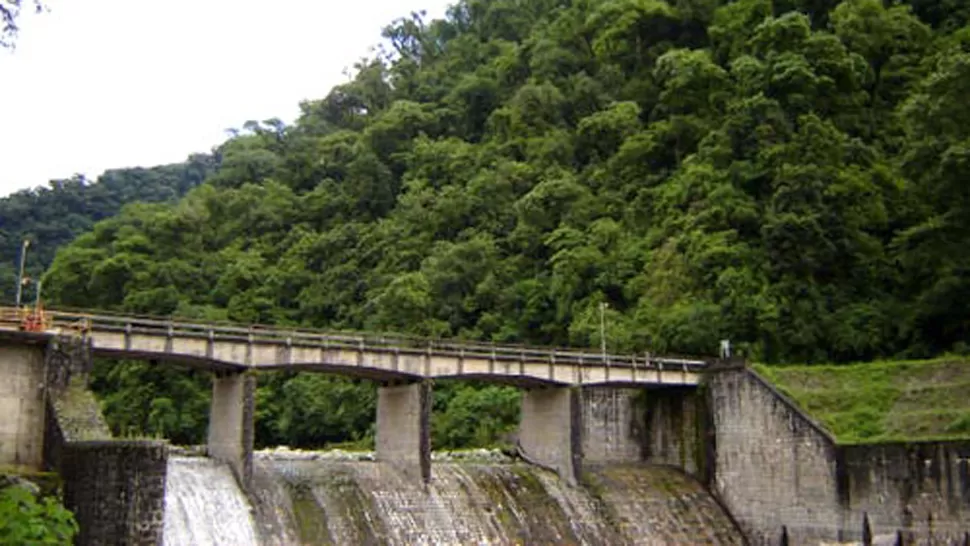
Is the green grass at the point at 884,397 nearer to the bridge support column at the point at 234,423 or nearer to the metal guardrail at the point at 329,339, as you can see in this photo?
the metal guardrail at the point at 329,339

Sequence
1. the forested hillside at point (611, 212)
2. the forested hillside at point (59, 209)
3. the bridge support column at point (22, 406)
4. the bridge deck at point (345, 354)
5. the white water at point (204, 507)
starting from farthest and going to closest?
1. the forested hillside at point (59, 209)
2. the forested hillside at point (611, 212)
3. the bridge deck at point (345, 354)
4. the white water at point (204, 507)
5. the bridge support column at point (22, 406)

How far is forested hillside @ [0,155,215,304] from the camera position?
8744 centimetres

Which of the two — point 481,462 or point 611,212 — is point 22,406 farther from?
point 611,212

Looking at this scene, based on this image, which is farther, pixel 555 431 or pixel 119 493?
pixel 555 431

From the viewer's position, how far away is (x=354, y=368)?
34.5m

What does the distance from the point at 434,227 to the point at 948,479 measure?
36311 millimetres

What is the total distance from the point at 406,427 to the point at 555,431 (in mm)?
6864

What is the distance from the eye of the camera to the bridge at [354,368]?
87.8 ft

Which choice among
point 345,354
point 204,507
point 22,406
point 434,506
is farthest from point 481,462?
point 22,406

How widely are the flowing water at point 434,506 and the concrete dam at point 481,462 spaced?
67 mm

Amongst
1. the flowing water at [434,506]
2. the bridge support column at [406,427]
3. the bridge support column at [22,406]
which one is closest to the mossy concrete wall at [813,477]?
the flowing water at [434,506]

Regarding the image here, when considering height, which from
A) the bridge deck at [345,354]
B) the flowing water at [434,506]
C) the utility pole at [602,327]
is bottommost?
the flowing water at [434,506]

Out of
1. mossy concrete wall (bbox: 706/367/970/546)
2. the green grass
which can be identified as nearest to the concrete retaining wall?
mossy concrete wall (bbox: 706/367/970/546)

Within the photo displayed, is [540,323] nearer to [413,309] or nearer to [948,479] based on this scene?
[413,309]
